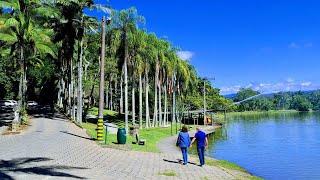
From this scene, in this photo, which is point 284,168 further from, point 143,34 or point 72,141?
point 143,34

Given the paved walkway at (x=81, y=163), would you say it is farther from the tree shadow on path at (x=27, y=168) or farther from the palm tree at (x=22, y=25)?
the palm tree at (x=22, y=25)

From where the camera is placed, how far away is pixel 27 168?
1859cm

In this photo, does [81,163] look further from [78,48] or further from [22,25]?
[78,48]

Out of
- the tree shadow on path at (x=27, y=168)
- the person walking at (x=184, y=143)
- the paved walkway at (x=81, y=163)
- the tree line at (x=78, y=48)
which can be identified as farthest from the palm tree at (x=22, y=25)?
the person walking at (x=184, y=143)

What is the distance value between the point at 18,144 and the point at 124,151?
19.3 feet

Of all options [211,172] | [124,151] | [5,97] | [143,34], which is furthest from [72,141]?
[5,97]

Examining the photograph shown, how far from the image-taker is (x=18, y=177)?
16.6 m

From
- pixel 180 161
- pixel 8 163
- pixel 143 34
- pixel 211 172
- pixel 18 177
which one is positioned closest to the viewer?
pixel 18 177

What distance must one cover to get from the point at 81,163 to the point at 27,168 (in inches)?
117

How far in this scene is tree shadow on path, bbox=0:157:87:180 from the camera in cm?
1742

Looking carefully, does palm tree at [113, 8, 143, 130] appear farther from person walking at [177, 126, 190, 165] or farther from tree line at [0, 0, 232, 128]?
person walking at [177, 126, 190, 165]

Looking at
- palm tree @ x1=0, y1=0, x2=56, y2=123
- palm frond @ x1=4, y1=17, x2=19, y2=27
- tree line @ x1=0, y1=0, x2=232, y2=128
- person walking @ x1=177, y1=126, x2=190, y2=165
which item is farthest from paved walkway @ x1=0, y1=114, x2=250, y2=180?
tree line @ x1=0, y1=0, x2=232, y2=128

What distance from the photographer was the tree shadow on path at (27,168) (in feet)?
57.2

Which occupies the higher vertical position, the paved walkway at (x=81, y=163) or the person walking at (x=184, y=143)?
the person walking at (x=184, y=143)
